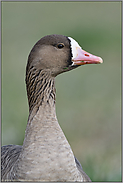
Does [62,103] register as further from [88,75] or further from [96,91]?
[88,75]

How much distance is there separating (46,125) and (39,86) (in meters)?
0.30

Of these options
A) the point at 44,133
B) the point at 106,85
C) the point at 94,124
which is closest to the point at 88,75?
the point at 106,85

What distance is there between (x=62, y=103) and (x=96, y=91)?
0.95 meters

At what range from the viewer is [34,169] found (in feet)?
5.00

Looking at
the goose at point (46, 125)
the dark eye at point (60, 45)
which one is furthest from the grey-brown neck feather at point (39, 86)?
the dark eye at point (60, 45)

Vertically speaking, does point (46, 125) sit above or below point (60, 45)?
below

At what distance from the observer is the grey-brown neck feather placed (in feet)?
5.78

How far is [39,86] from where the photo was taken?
1.78 m

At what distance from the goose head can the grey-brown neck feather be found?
3 centimetres

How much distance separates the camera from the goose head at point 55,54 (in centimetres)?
174

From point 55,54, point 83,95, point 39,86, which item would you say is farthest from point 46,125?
point 83,95

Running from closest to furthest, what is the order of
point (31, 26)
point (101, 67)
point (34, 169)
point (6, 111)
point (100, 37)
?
point (34, 169), point (6, 111), point (101, 67), point (31, 26), point (100, 37)

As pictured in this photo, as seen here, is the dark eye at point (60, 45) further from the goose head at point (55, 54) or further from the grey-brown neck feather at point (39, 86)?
the grey-brown neck feather at point (39, 86)

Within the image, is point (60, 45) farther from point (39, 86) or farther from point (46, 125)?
point (46, 125)
